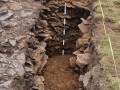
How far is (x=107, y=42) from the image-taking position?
10445 mm

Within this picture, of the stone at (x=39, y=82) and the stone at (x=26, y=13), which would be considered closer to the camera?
the stone at (x=39, y=82)

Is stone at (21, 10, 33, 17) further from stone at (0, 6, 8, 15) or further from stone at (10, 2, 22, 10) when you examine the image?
stone at (0, 6, 8, 15)

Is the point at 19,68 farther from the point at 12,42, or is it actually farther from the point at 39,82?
the point at 12,42

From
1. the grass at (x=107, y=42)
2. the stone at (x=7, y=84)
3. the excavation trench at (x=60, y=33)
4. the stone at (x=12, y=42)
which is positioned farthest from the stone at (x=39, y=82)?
the grass at (x=107, y=42)

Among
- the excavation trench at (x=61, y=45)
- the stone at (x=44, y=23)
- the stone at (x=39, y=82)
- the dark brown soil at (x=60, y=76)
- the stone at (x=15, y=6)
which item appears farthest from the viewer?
the stone at (x=44, y=23)

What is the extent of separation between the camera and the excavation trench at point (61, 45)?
11086 mm

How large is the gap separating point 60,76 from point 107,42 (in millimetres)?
2380

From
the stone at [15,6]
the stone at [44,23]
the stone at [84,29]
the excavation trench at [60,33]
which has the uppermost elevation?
the stone at [15,6]

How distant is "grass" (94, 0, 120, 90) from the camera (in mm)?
8734

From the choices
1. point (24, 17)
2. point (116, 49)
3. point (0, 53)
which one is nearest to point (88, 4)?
point (24, 17)

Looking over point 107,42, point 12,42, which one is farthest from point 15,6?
point 107,42

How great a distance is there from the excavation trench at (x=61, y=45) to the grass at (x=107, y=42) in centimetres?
68

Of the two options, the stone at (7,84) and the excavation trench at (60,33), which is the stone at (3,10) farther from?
the stone at (7,84)

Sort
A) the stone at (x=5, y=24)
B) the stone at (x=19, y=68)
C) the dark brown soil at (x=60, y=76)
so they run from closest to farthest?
the stone at (x=19, y=68), the dark brown soil at (x=60, y=76), the stone at (x=5, y=24)
